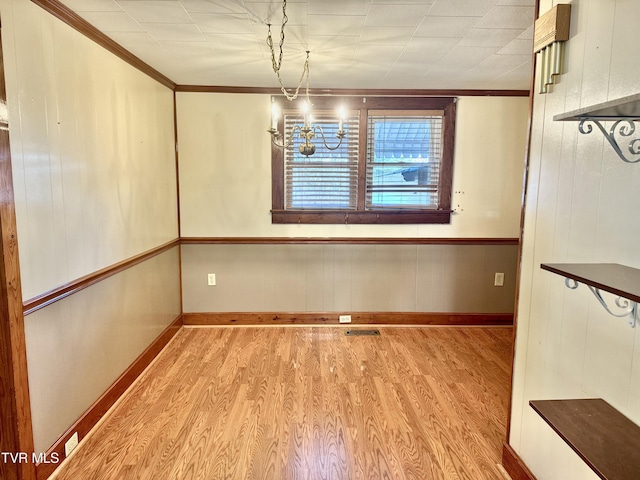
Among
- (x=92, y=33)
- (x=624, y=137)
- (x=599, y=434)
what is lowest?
(x=599, y=434)

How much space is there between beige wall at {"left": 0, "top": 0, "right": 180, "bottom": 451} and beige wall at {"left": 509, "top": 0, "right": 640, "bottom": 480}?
88.1 inches

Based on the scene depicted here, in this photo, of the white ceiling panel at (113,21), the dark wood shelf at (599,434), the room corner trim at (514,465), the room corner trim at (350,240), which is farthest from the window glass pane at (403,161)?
the dark wood shelf at (599,434)

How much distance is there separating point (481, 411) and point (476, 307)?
160cm

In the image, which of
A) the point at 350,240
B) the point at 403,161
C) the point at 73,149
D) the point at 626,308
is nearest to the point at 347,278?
the point at 350,240

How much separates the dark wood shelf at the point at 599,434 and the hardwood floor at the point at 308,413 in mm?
804

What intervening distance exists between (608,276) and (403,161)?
8.59 ft

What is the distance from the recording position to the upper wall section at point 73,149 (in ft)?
5.25

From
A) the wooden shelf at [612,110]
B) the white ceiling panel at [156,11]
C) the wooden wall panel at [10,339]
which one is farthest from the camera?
the white ceiling panel at [156,11]

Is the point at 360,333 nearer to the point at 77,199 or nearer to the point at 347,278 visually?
the point at 347,278

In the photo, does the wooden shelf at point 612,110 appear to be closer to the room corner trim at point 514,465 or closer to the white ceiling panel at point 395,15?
the white ceiling panel at point 395,15

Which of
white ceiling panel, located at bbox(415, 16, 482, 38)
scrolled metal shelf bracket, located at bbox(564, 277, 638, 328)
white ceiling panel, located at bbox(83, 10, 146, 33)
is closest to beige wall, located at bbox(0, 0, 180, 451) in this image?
white ceiling panel, located at bbox(83, 10, 146, 33)

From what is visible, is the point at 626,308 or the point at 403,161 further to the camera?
the point at 403,161

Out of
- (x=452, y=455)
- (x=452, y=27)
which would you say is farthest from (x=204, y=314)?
(x=452, y=27)

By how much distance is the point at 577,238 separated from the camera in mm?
1383
